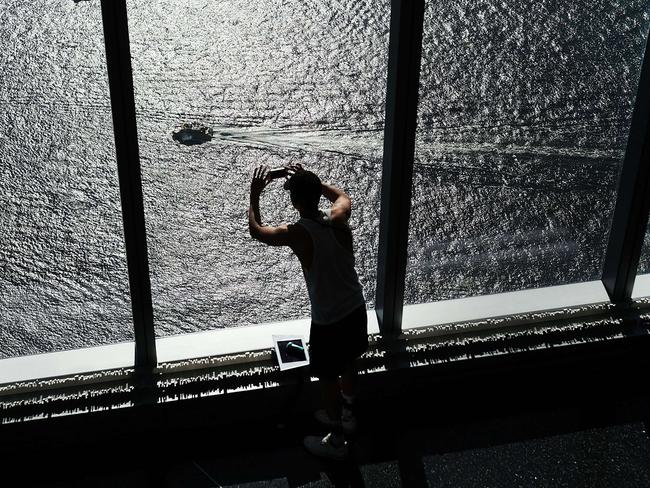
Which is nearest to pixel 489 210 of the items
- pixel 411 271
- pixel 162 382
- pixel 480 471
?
pixel 411 271

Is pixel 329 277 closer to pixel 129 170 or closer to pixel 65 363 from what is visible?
pixel 129 170

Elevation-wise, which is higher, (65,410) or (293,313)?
(293,313)

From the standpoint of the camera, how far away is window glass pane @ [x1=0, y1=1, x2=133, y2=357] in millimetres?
3809

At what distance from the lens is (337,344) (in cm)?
335

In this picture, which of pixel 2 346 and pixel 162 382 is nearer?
pixel 162 382

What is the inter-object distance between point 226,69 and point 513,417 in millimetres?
1855

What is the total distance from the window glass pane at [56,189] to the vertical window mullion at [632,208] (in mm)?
1991

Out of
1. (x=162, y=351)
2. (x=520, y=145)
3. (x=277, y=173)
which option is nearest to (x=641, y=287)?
(x=520, y=145)

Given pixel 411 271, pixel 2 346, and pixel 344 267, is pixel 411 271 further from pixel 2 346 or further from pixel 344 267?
pixel 2 346

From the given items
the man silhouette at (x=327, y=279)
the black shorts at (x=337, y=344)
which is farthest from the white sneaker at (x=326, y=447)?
the black shorts at (x=337, y=344)

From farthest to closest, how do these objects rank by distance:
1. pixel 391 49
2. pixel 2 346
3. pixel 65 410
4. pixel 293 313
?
1. pixel 293 313
2. pixel 2 346
3. pixel 65 410
4. pixel 391 49

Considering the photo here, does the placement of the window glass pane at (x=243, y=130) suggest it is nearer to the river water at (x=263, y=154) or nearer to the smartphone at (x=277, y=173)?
the river water at (x=263, y=154)

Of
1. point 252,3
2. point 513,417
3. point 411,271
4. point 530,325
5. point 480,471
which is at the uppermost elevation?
point 252,3

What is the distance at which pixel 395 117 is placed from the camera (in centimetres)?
330
